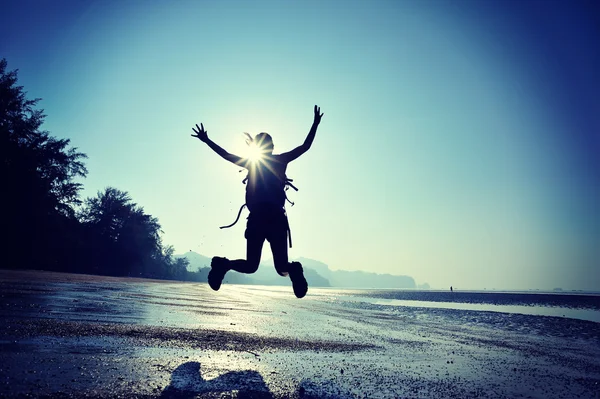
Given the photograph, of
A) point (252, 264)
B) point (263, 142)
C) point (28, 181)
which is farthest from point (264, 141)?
point (28, 181)

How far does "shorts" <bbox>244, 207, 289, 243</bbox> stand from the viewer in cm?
439

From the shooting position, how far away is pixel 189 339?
14.3 feet

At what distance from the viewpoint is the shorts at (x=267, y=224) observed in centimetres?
439

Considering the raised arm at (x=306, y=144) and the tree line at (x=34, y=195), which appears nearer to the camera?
the raised arm at (x=306, y=144)

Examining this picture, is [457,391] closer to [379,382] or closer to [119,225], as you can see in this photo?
[379,382]

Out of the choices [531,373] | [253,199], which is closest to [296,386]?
[253,199]

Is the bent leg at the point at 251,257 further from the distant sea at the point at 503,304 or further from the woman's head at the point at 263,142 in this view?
the distant sea at the point at 503,304

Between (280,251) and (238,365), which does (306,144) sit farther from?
(238,365)

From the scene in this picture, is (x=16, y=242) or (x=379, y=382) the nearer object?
(x=379, y=382)

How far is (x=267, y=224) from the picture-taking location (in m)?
4.41

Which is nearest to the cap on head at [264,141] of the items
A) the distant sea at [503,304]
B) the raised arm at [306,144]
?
the raised arm at [306,144]

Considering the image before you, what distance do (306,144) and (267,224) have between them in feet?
4.46

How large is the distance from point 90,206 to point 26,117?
995 inches

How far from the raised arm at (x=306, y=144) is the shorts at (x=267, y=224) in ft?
2.75
